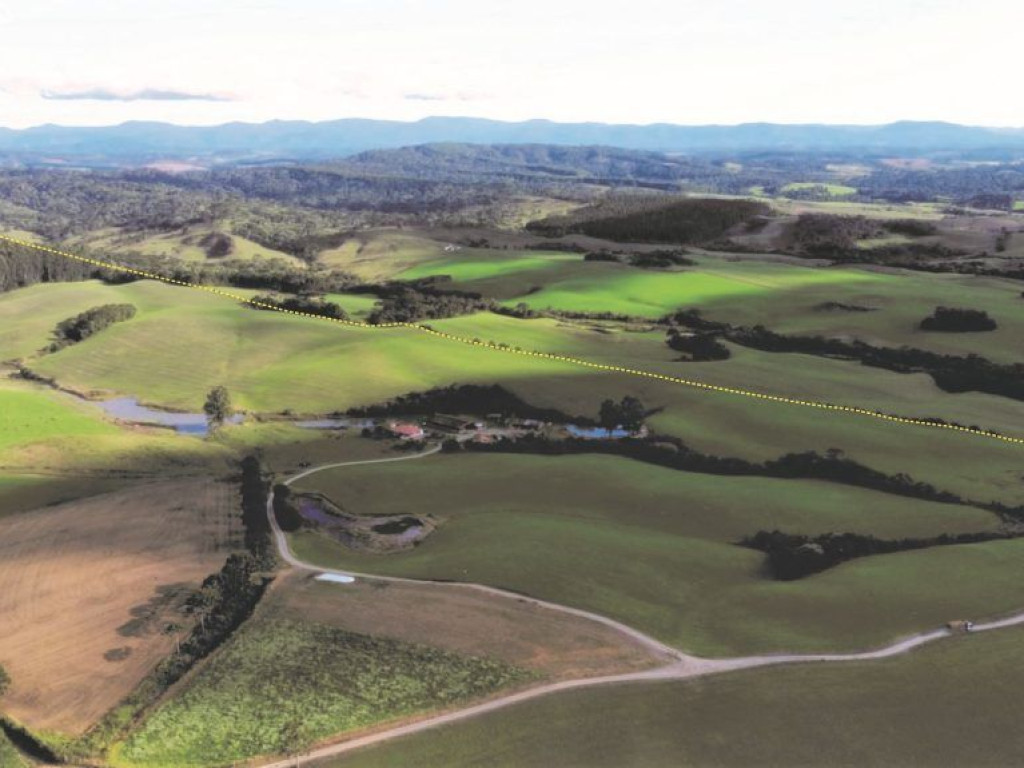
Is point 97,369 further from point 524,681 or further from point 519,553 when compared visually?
point 524,681

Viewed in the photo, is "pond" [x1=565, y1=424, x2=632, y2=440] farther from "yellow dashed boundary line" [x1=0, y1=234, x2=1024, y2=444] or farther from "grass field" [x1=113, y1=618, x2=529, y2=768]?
"grass field" [x1=113, y1=618, x2=529, y2=768]

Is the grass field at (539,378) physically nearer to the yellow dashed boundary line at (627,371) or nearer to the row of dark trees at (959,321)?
the yellow dashed boundary line at (627,371)

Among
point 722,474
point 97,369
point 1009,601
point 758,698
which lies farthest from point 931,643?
point 97,369

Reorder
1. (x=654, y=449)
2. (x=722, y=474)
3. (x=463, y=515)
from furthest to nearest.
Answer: (x=654, y=449) → (x=722, y=474) → (x=463, y=515)

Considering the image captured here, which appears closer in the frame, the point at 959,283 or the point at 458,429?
the point at 458,429

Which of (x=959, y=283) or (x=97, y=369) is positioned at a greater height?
(x=959, y=283)

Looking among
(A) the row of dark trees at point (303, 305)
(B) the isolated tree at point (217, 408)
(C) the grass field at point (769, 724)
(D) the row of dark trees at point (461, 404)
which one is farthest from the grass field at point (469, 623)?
(A) the row of dark trees at point (303, 305)
